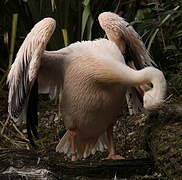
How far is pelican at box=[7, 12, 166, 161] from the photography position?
4418 millimetres

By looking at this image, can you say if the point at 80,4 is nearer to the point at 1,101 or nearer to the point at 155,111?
the point at 1,101

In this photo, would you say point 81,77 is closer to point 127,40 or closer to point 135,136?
point 127,40

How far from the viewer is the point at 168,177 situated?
11.0ft

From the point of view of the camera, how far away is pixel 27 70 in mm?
4559

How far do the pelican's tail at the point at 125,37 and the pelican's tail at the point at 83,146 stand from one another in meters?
0.69

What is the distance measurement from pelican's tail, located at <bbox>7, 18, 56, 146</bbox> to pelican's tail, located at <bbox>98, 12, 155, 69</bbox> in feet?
1.65

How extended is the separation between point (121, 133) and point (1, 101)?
183 cm

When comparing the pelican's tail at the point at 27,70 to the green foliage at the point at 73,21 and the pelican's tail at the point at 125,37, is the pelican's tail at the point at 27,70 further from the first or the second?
the green foliage at the point at 73,21

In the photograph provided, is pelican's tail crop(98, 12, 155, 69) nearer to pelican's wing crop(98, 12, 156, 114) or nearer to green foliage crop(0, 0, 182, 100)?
pelican's wing crop(98, 12, 156, 114)

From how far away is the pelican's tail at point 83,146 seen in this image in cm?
516

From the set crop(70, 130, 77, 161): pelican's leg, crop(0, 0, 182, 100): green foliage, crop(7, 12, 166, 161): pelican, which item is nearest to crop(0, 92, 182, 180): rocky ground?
crop(70, 130, 77, 161): pelican's leg

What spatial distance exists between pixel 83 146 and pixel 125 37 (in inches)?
38.1

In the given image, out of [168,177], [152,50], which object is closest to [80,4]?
[152,50]

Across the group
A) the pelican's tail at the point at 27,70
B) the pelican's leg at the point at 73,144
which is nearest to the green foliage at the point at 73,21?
the pelican's leg at the point at 73,144
